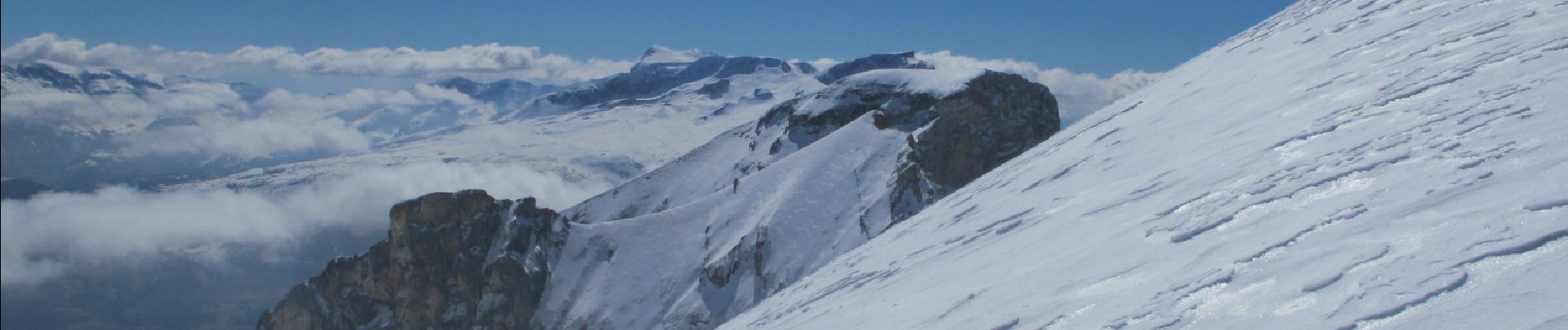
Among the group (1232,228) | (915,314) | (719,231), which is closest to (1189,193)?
(1232,228)

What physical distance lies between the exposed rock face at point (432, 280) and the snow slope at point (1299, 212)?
2985 inches

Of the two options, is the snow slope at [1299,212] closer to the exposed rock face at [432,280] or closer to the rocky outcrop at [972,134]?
the rocky outcrop at [972,134]

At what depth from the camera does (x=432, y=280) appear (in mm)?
90750

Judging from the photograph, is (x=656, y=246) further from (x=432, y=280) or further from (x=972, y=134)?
(x=972, y=134)

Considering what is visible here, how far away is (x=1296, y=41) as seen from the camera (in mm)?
20031

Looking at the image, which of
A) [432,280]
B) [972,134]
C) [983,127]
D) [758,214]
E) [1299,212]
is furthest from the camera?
[983,127]

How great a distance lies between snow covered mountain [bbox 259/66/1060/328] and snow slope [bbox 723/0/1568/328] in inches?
2275

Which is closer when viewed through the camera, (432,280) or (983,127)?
(432,280)

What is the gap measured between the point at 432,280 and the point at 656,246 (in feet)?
70.3

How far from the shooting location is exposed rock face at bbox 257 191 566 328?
89562 mm

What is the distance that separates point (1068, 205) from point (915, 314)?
12.0 ft

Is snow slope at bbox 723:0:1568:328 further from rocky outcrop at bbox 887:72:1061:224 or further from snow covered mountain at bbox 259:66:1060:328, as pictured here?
snow covered mountain at bbox 259:66:1060:328

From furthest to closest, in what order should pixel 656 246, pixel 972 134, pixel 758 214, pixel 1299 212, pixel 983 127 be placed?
pixel 983 127
pixel 972 134
pixel 656 246
pixel 758 214
pixel 1299 212

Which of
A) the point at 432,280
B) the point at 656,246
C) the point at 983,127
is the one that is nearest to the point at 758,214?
the point at 656,246
